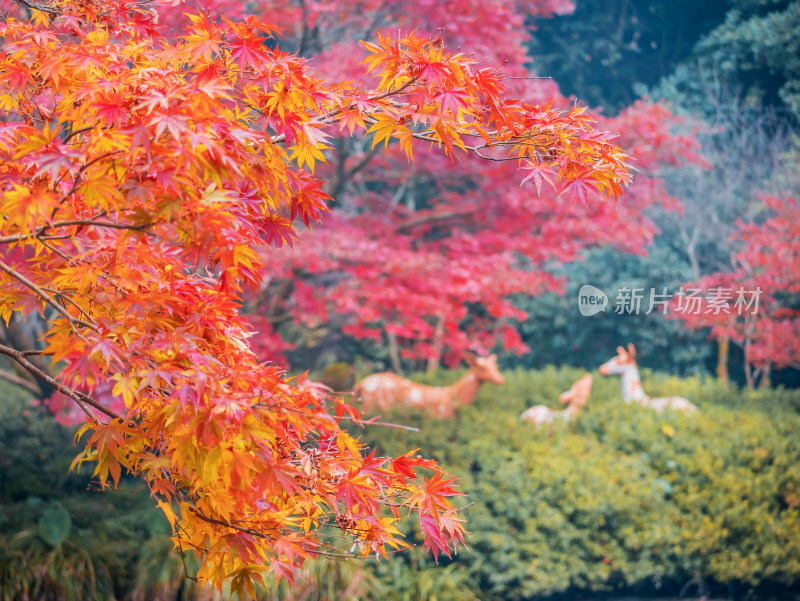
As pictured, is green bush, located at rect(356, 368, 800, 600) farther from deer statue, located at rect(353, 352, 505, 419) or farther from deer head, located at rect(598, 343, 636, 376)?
deer head, located at rect(598, 343, 636, 376)

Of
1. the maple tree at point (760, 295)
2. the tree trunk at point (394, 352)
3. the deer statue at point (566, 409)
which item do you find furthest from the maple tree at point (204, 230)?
the tree trunk at point (394, 352)

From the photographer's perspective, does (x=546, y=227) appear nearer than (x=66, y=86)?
No

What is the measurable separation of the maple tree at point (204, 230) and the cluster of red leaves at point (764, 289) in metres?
5.02

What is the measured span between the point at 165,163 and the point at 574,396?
15.4ft

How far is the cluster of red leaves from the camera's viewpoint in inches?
226

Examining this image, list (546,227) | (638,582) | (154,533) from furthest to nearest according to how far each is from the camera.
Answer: (546,227)
(638,582)
(154,533)

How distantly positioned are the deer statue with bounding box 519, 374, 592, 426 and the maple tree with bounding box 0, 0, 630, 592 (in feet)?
11.7

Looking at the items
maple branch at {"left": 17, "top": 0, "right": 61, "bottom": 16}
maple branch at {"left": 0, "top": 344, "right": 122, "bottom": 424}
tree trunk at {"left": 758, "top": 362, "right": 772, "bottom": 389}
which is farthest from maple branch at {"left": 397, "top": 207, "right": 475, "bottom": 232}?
maple branch at {"left": 0, "top": 344, "right": 122, "bottom": 424}

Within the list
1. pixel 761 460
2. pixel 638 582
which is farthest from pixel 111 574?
pixel 761 460

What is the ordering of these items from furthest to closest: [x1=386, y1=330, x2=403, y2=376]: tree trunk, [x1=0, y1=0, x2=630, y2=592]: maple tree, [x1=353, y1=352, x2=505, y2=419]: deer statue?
[x1=386, y1=330, x2=403, y2=376]: tree trunk
[x1=353, y1=352, x2=505, y2=419]: deer statue
[x1=0, y1=0, x2=630, y2=592]: maple tree

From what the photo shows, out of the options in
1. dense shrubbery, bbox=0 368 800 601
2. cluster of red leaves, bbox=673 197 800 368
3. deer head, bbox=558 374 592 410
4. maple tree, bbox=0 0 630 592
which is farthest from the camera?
cluster of red leaves, bbox=673 197 800 368

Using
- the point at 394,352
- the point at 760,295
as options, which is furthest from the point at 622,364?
the point at 394,352

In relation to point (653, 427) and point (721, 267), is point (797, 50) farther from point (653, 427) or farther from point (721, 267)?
point (653, 427)

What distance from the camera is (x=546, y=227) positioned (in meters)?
4.78
